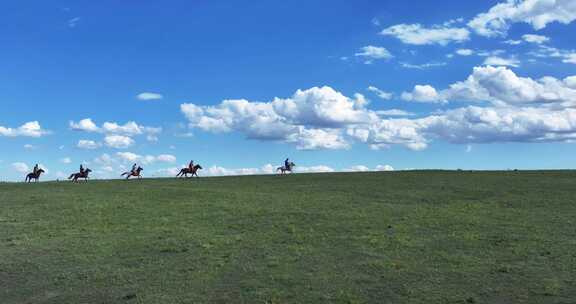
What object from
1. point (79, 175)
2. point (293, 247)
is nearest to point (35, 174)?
point (79, 175)

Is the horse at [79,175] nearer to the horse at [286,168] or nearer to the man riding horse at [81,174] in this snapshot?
the man riding horse at [81,174]

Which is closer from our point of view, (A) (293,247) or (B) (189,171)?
(A) (293,247)

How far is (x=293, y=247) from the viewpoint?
18984mm

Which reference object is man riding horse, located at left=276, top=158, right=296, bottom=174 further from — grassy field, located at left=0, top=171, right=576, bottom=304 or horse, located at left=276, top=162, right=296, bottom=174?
grassy field, located at left=0, top=171, right=576, bottom=304

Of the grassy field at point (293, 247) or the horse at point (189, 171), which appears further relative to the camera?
the horse at point (189, 171)

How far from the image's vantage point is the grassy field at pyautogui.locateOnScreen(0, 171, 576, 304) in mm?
14641

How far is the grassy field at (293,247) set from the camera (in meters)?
14.6

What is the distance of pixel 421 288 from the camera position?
14.5 metres

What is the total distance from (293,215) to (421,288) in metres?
11.4

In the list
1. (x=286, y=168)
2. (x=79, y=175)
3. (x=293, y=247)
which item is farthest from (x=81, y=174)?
(x=293, y=247)

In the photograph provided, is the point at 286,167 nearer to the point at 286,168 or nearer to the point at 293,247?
the point at 286,168

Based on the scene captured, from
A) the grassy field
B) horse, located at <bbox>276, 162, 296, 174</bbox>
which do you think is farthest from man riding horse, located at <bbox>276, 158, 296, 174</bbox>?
the grassy field

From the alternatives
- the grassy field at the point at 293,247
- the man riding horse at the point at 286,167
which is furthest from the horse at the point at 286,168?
the grassy field at the point at 293,247

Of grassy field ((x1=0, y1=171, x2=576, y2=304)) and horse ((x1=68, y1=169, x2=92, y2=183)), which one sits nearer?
grassy field ((x1=0, y1=171, x2=576, y2=304))
